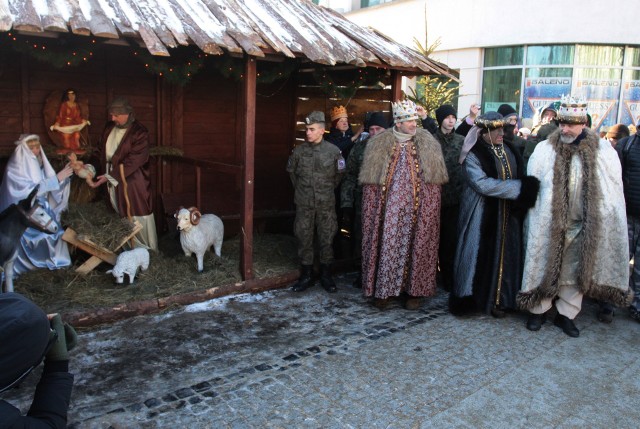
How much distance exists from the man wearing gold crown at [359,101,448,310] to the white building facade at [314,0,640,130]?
27.4ft

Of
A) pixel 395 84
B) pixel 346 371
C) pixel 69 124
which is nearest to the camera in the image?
pixel 346 371

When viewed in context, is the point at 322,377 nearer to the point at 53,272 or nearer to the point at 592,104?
the point at 53,272

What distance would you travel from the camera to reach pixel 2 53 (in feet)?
21.5

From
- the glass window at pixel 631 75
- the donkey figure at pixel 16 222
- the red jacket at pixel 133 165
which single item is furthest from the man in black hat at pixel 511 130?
the glass window at pixel 631 75

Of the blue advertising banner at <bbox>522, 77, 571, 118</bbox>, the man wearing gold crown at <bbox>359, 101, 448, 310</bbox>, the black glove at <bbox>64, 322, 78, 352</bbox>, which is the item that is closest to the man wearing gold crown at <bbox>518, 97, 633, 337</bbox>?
the man wearing gold crown at <bbox>359, 101, 448, 310</bbox>

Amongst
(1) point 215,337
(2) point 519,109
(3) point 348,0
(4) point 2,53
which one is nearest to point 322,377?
(1) point 215,337

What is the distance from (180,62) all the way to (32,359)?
504 cm

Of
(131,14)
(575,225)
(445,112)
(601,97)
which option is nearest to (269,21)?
(131,14)

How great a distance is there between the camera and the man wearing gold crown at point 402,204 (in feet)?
19.0

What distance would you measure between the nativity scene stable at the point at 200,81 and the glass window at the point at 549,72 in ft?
23.2

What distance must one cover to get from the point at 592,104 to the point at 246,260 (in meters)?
11.2

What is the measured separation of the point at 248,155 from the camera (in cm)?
616

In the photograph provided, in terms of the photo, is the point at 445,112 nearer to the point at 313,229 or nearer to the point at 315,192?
the point at 315,192

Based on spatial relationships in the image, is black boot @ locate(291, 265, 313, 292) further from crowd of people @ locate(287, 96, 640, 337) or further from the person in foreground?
the person in foreground
